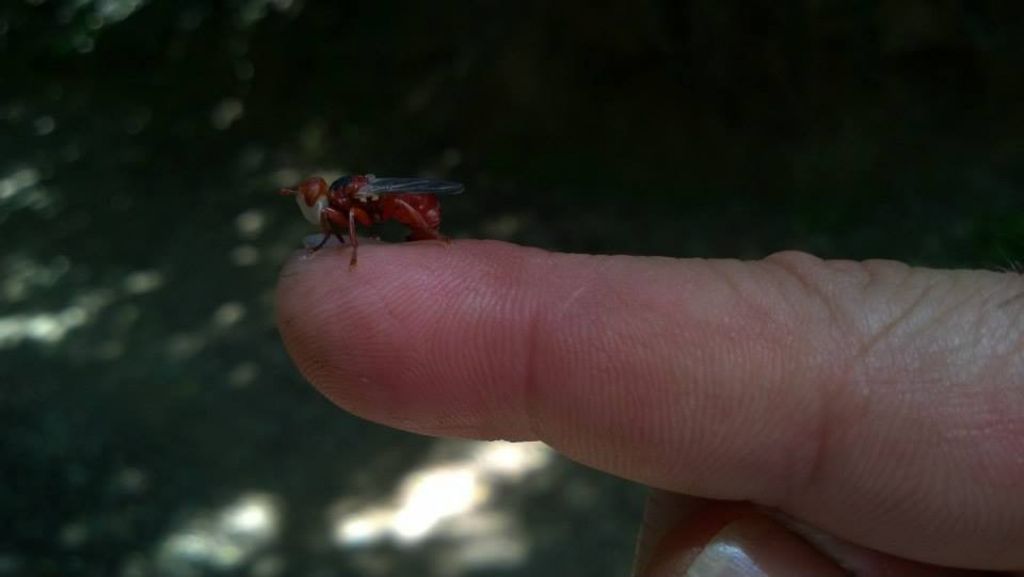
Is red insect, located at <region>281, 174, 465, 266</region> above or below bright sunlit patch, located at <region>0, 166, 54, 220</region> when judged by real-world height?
above

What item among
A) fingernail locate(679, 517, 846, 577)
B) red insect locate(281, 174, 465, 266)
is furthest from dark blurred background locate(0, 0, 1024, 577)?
fingernail locate(679, 517, 846, 577)

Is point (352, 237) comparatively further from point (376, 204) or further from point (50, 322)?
point (50, 322)

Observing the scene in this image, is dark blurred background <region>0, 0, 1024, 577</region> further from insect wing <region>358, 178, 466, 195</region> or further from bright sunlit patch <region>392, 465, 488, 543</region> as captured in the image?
insect wing <region>358, 178, 466, 195</region>

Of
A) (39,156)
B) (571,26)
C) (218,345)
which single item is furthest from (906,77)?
(39,156)

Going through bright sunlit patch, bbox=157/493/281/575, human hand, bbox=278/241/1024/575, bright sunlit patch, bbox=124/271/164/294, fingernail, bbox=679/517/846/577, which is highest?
human hand, bbox=278/241/1024/575

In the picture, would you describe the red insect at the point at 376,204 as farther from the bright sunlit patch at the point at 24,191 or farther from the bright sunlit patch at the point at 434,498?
the bright sunlit patch at the point at 24,191

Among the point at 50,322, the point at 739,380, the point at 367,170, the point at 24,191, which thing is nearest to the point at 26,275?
the point at 50,322
